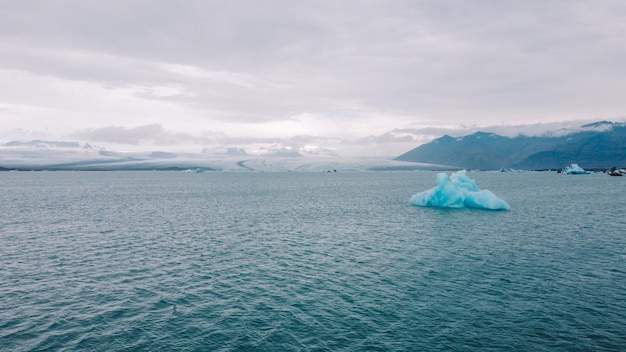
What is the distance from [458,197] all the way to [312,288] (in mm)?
48429

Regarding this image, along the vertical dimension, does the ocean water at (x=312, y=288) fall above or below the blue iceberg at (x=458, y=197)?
below

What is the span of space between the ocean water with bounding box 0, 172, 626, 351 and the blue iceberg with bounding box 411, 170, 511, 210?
17074 mm

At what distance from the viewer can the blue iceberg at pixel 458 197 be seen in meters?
63.6

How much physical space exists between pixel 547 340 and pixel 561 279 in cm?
Result: 1020

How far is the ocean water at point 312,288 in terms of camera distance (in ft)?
56.9

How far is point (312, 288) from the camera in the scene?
78.5ft

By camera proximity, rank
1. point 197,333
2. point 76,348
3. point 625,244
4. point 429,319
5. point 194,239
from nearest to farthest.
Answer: point 76,348 → point 197,333 → point 429,319 → point 625,244 → point 194,239

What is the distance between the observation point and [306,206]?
72.6m

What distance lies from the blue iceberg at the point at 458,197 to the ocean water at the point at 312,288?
672 inches

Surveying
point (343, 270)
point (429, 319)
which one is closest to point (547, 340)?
point (429, 319)

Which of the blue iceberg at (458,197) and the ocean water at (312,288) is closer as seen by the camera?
the ocean water at (312,288)

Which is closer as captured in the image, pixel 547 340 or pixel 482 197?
pixel 547 340

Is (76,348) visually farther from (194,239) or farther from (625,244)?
(625,244)

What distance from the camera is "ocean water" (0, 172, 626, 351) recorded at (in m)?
17.3
